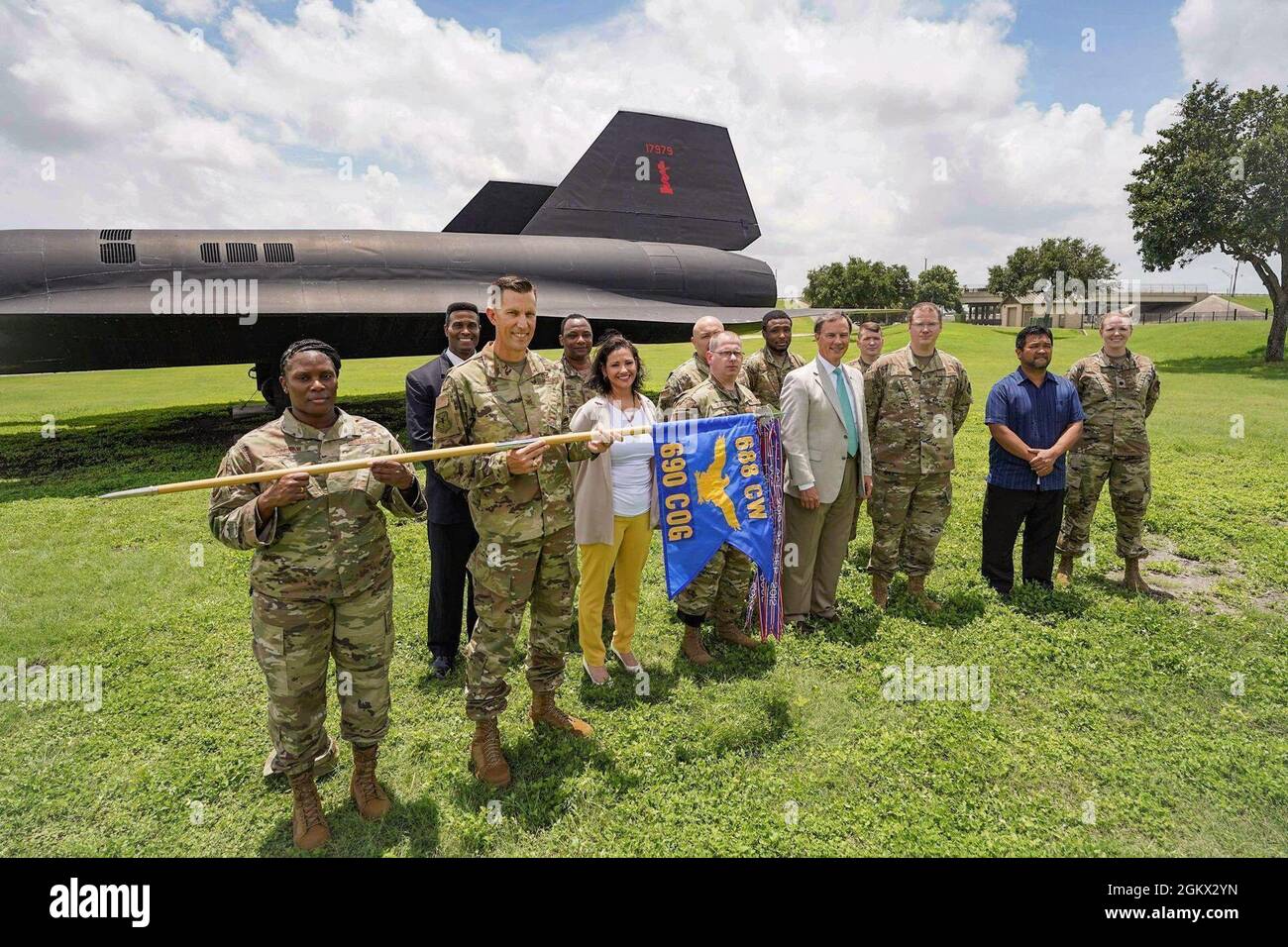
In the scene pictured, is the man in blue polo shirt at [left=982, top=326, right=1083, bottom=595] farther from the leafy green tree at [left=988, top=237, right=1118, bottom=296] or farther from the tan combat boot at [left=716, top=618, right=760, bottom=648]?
the leafy green tree at [left=988, top=237, right=1118, bottom=296]

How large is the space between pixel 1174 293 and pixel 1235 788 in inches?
4274

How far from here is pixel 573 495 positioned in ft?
12.4

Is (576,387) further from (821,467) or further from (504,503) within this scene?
(821,467)

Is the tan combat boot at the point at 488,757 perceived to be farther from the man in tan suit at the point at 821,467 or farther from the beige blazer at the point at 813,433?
the beige blazer at the point at 813,433

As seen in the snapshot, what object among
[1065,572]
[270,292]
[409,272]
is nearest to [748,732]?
[1065,572]

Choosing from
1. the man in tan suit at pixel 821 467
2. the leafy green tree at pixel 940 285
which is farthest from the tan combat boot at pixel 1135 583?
the leafy green tree at pixel 940 285

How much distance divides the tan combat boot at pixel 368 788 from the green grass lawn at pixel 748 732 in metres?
0.08

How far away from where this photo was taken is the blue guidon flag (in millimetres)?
4207

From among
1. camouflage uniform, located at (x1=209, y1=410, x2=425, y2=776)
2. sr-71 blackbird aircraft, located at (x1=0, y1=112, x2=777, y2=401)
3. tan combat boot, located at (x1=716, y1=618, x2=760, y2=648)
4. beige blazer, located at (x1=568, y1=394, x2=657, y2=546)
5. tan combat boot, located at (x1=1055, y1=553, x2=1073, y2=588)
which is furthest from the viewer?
sr-71 blackbird aircraft, located at (x1=0, y1=112, x2=777, y2=401)

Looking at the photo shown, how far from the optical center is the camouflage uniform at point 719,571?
4.62m

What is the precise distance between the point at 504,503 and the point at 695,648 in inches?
82.1

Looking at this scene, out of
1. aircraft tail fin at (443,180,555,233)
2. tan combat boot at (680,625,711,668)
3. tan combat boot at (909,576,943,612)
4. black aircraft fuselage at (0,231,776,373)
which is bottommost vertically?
tan combat boot at (680,625,711,668)

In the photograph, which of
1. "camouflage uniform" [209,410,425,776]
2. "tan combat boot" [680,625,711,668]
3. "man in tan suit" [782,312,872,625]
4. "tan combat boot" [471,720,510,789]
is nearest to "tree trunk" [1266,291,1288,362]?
"man in tan suit" [782,312,872,625]

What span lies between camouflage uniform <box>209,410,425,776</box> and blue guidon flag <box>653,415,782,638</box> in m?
1.68
